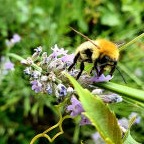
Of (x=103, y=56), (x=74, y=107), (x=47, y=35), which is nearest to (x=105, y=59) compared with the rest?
(x=103, y=56)

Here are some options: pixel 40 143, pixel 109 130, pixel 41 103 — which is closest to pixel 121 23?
pixel 41 103

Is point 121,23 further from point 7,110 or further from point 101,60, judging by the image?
point 101,60

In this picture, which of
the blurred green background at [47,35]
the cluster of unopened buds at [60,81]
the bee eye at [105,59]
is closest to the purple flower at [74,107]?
the cluster of unopened buds at [60,81]

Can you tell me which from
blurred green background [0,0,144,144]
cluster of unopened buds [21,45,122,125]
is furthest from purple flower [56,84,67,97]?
blurred green background [0,0,144,144]

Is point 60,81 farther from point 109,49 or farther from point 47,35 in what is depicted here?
point 47,35

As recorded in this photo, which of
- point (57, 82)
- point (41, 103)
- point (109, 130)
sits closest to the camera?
point (109, 130)

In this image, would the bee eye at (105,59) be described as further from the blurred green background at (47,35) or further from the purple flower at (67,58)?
the blurred green background at (47,35)
